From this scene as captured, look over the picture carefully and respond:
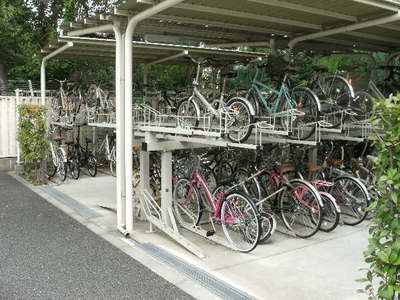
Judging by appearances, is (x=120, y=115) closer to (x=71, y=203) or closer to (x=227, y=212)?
(x=227, y=212)

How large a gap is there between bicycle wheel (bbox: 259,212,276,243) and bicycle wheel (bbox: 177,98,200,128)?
147 centimetres

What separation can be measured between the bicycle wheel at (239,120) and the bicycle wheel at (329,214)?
1.62 meters

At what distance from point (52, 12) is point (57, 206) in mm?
10668

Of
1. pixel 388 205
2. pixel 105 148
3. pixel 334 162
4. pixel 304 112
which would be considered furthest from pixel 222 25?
pixel 105 148

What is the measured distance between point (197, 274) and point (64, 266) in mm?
1489

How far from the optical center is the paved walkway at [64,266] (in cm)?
401

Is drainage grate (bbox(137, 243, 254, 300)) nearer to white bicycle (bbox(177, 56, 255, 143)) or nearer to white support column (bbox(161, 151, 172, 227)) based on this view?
white support column (bbox(161, 151, 172, 227))

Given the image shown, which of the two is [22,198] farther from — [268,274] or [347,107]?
[347,107]

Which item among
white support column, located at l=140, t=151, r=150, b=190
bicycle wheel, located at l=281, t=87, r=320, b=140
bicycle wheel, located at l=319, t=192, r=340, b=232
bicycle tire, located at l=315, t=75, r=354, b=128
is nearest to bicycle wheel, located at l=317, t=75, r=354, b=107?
bicycle tire, located at l=315, t=75, r=354, b=128

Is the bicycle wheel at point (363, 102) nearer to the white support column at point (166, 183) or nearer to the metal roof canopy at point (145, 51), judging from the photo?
the metal roof canopy at point (145, 51)

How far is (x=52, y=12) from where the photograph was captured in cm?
1572

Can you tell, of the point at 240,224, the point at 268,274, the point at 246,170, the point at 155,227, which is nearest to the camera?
the point at 268,274

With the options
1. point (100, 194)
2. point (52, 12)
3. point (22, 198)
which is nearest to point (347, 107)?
point (100, 194)

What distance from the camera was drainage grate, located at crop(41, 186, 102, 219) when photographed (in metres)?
6.91
